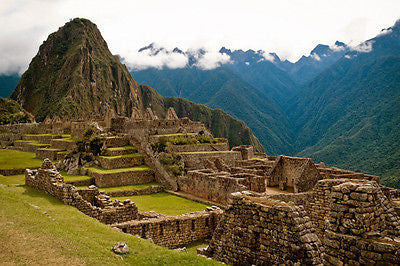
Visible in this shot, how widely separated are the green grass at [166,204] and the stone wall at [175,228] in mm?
4465

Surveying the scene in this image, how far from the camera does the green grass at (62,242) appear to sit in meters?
5.89

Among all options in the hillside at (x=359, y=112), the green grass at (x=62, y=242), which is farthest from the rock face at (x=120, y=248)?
the hillside at (x=359, y=112)

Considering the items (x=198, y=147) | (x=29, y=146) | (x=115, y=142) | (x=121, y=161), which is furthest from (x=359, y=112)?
(x=29, y=146)

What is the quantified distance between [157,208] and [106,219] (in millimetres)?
6936

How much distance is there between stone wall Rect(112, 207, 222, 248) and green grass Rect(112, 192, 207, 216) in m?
4.47

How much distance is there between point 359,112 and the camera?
86.9m

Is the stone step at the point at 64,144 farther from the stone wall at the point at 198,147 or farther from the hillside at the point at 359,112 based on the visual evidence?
the hillside at the point at 359,112

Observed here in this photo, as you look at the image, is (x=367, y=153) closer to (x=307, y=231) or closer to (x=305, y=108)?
(x=307, y=231)

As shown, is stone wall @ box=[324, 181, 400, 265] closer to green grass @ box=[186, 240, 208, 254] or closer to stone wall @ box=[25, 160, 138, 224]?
green grass @ box=[186, 240, 208, 254]

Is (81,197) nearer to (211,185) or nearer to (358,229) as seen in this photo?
(358,229)

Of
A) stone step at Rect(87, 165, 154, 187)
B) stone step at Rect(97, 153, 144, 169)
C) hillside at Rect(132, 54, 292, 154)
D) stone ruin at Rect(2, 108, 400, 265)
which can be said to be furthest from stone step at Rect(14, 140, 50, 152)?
hillside at Rect(132, 54, 292, 154)

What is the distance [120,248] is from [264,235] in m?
3.17

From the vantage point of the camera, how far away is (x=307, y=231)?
5.77 m

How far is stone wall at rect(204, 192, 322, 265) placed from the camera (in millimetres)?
5641
